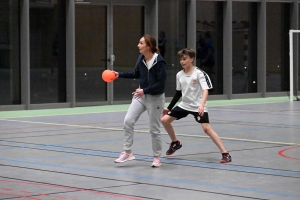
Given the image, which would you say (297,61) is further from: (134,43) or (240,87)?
(134,43)

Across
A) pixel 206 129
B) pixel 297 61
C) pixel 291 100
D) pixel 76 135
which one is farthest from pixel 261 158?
pixel 297 61

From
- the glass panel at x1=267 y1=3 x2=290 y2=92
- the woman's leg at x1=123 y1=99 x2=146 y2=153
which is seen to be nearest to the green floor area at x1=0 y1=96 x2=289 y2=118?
the glass panel at x1=267 y1=3 x2=290 y2=92

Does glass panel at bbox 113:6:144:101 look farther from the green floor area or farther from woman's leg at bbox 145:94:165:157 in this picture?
woman's leg at bbox 145:94:165:157

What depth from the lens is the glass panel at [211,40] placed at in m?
24.9

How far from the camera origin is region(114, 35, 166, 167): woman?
1042 centimetres

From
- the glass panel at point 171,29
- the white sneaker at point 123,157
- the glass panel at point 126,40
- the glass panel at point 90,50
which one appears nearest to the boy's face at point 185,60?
the white sneaker at point 123,157

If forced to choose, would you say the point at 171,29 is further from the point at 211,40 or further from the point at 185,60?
the point at 185,60

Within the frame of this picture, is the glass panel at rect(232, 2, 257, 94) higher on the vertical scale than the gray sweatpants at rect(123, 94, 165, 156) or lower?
higher

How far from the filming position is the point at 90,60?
883 inches

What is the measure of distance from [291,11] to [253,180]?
18.5 meters

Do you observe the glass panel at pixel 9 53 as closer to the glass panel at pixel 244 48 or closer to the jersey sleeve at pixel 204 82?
the glass panel at pixel 244 48

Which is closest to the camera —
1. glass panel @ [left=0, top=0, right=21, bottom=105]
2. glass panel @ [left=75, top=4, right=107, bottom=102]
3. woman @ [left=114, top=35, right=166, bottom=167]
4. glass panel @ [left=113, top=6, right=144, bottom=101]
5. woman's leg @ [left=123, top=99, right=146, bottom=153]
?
woman @ [left=114, top=35, right=166, bottom=167]

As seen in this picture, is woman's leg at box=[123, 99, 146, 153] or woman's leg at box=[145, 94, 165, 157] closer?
woman's leg at box=[145, 94, 165, 157]

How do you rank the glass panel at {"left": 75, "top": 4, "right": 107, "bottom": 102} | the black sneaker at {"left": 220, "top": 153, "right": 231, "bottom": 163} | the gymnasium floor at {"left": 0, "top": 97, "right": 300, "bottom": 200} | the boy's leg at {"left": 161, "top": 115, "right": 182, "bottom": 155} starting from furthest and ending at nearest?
the glass panel at {"left": 75, "top": 4, "right": 107, "bottom": 102} < the boy's leg at {"left": 161, "top": 115, "right": 182, "bottom": 155} < the black sneaker at {"left": 220, "top": 153, "right": 231, "bottom": 163} < the gymnasium floor at {"left": 0, "top": 97, "right": 300, "bottom": 200}
